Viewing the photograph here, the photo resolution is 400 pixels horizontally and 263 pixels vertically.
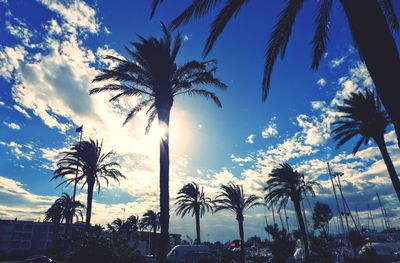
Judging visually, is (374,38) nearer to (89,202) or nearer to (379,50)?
(379,50)

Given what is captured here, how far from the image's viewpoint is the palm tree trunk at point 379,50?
13.1 feet

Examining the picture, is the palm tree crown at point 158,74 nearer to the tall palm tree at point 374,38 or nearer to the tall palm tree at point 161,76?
the tall palm tree at point 161,76

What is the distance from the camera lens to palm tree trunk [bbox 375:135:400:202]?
18642 mm

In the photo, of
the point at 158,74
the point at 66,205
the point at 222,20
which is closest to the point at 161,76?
the point at 158,74

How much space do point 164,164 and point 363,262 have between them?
1345cm

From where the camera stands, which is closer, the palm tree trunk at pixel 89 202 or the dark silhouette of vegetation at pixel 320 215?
the palm tree trunk at pixel 89 202

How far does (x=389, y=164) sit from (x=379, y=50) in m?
19.5

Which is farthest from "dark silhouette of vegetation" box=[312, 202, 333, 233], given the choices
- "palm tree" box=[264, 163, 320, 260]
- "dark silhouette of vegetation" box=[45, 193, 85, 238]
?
"dark silhouette of vegetation" box=[45, 193, 85, 238]

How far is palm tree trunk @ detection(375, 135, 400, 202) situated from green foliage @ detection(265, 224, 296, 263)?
30.3 feet

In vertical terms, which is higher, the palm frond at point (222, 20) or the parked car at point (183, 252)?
the palm frond at point (222, 20)

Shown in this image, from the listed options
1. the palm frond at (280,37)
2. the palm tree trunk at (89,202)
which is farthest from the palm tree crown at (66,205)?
the palm frond at (280,37)

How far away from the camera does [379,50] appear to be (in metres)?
4.21

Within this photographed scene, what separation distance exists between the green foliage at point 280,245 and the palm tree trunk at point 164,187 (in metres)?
13.0

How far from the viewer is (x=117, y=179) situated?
97.4 ft
